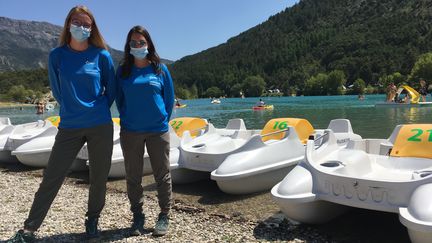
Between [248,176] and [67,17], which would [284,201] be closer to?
[248,176]

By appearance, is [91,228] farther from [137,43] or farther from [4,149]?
[4,149]

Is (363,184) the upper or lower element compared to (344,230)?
upper

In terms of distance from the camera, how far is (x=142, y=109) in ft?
13.4

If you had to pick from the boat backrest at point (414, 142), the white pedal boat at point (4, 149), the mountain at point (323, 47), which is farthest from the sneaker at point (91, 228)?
the mountain at point (323, 47)

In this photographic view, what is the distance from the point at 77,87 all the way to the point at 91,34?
577mm

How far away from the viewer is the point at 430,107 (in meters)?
32.6

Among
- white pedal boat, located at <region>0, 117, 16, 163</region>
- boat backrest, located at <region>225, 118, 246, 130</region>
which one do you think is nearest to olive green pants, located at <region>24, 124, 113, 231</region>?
boat backrest, located at <region>225, 118, 246, 130</region>

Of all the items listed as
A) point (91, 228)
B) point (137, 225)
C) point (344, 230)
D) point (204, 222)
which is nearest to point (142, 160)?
point (137, 225)

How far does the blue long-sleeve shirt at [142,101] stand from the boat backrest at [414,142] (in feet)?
11.1

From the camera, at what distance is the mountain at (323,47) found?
12194cm

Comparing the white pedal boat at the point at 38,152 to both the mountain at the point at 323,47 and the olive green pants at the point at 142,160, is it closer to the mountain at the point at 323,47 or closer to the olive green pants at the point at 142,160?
the olive green pants at the point at 142,160

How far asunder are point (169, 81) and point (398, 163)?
335 centimetres

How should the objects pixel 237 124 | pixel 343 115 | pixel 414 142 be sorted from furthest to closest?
pixel 343 115
pixel 237 124
pixel 414 142

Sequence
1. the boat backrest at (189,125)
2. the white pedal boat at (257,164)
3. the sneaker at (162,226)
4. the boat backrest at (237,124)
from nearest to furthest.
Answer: the sneaker at (162,226), the white pedal boat at (257,164), the boat backrest at (189,125), the boat backrest at (237,124)
